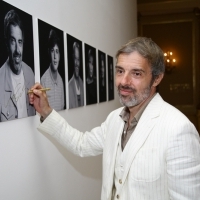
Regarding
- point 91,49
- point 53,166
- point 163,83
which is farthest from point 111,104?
point 163,83

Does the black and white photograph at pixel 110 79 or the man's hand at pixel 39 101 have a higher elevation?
the black and white photograph at pixel 110 79

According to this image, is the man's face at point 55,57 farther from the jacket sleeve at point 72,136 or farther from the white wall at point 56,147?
the jacket sleeve at point 72,136

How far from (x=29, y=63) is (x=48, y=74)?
0.75 ft

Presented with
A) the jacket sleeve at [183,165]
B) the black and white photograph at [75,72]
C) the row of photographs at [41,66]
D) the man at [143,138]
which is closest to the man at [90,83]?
the row of photographs at [41,66]

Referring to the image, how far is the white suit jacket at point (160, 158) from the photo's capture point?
138cm

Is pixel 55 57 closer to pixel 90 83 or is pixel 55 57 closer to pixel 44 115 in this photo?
pixel 44 115

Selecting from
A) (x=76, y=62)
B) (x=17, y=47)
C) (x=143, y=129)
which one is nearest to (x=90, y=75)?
(x=76, y=62)

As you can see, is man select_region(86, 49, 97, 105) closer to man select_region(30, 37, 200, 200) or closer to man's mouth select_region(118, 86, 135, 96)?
man select_region(30, 37, 200, 200)

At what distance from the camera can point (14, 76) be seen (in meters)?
1.30

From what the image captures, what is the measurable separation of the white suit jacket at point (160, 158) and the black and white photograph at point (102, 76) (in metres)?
1.14

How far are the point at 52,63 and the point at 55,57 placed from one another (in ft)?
0.22

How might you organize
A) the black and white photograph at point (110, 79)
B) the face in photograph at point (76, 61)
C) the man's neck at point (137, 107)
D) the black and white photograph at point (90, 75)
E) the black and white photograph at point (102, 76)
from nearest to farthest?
the man's neck at point (137, 107) < the face in photograph at point (76, 61) < the black and white photograph at point (90, 75) < the black and white photograph at point (102, 76) < the black and white photograph at point (110, 79)

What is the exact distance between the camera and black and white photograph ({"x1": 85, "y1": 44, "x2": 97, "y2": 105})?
237 cm

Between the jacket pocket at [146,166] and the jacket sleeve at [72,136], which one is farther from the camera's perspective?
the jacket sleeve at [72,136]
